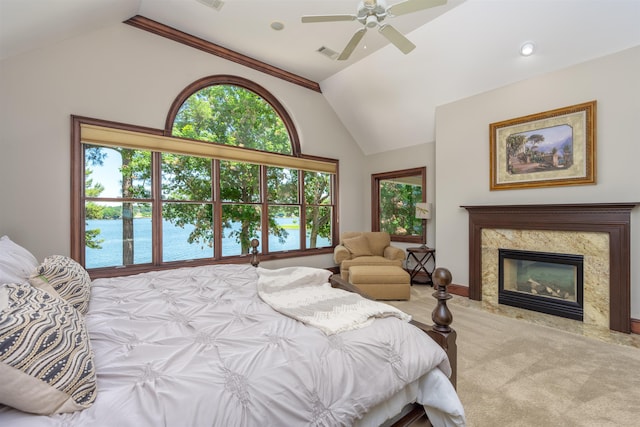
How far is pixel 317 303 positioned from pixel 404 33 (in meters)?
3.75

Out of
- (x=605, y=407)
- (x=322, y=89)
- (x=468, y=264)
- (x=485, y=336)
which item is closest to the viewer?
(x=605, y=407)

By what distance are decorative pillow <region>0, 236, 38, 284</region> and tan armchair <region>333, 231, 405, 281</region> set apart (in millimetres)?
3550

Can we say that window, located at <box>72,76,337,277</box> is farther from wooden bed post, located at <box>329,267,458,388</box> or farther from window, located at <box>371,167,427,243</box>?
wooden bed post, located at <box>329,267,458,388</box>

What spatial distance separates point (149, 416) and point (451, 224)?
4404mm

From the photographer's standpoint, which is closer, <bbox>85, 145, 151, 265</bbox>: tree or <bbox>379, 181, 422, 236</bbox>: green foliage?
<bbox>85, 145, 151, 265</bbox>: tree

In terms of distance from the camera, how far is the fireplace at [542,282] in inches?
127

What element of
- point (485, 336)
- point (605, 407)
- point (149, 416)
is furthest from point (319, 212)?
point (149, 416)

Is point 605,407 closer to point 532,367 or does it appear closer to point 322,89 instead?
point 532,367

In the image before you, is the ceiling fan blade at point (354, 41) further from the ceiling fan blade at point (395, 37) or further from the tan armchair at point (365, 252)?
the tan armchair at point (365, 252)

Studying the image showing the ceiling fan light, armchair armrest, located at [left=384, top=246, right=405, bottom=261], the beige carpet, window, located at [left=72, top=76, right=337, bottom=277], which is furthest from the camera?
armchair armrest, located at [left=384, top=246, right=405, bottom=261]

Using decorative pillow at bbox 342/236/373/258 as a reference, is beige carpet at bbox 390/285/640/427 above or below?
below

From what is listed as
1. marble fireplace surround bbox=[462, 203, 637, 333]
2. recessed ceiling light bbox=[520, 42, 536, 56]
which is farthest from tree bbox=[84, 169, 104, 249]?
recessed ceiling light bbox=[520, 42, 536, 56]

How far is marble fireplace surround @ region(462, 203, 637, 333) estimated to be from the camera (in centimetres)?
289

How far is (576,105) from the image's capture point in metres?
3.20
